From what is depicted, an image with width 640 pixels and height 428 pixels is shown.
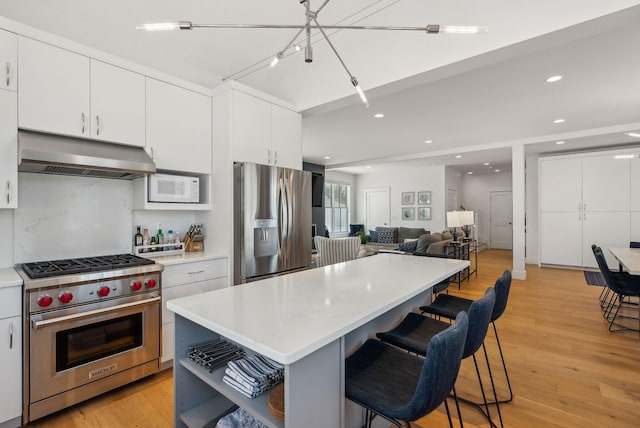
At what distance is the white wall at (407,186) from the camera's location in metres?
8.88

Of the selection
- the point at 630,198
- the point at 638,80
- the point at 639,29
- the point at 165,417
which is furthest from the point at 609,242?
the point at 165,417

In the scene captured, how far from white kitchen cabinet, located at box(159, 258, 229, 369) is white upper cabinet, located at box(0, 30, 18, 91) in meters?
1.48

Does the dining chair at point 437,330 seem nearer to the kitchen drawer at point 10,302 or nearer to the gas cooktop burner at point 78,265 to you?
the gas cooktop burner at point 78,265

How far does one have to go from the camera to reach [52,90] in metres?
2.02

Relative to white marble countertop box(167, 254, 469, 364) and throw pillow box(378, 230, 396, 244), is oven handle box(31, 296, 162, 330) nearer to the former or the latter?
white marble countertop box(167, 254, 469, 364)

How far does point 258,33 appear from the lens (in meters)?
2.40

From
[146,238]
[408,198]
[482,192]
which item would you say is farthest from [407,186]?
[146,238]

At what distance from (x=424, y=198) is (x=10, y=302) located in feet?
29.5

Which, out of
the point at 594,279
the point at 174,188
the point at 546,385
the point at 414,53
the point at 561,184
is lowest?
the point at 546,385

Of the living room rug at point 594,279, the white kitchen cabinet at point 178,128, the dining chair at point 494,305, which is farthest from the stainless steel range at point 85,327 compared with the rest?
the living room rug at point 594,279

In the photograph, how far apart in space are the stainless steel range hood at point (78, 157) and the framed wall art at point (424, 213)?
26.6 feet

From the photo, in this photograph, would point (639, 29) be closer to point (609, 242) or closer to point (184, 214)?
point (184, 214)

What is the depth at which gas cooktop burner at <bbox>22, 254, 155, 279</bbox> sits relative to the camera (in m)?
1.86

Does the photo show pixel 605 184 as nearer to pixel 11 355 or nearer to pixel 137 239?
pixel 137 239
